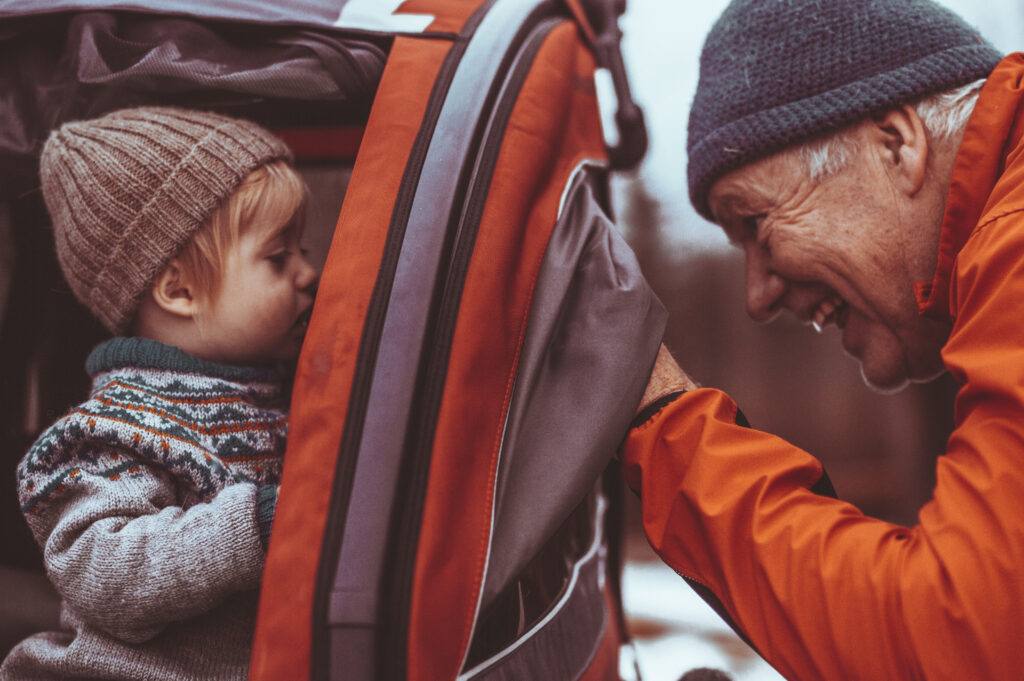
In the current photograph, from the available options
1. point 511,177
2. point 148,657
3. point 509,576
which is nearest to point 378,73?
point 511,177

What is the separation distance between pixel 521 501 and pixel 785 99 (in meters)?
0.65

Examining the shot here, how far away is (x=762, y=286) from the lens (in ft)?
3.79

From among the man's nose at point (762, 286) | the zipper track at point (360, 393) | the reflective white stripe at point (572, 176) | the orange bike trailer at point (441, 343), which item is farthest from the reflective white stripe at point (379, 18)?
the man's nose at point (762, 286)

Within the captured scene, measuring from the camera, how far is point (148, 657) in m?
0.85

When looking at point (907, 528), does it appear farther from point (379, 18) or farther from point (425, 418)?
point (379, 18)

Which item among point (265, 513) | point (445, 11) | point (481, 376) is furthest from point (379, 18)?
point (265, 513)

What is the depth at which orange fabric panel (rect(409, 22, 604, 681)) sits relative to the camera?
0.69 m

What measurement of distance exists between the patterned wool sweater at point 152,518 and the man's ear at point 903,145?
87 centimetres

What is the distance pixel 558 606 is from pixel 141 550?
502mm

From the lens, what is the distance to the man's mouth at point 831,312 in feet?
3.70

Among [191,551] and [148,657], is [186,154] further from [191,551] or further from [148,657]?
[148,657]

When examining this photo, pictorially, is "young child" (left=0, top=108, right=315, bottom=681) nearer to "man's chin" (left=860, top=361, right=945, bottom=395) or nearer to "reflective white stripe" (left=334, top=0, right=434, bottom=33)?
"reflective white stripe" (left=334, top=0, right=434, bottom=33)

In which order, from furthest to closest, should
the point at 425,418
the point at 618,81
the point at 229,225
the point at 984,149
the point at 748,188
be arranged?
the point at 618,81 → the point at 748,188 → the point at 229,225 → the point at 984,149 → the point at 425,418

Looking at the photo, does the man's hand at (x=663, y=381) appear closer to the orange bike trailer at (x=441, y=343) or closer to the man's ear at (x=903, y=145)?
the orange bike trailer at (x=441, y=343)
